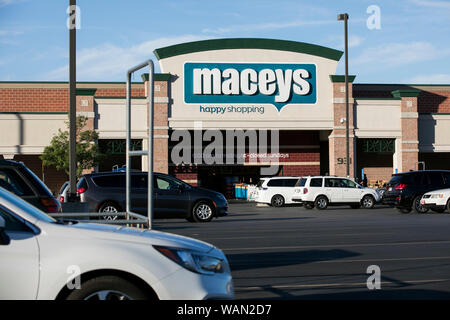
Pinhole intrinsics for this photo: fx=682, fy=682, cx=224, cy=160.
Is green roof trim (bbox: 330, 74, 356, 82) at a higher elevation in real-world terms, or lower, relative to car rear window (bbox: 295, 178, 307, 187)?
higher

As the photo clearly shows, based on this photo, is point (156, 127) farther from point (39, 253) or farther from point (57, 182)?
point (39, 253)

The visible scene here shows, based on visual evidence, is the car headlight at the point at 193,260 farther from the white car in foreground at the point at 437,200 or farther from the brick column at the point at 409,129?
the brick column at the point at 409,129

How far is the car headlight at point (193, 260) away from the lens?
5377 mm

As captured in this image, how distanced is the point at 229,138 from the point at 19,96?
14.6 meters

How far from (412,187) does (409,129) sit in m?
19.5

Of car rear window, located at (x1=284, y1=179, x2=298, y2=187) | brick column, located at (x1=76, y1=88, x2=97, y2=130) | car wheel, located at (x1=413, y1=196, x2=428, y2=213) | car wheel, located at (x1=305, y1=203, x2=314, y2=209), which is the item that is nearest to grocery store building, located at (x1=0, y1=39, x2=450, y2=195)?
brick column, located at (x1=76, y1=88, x2=97, y2=130)

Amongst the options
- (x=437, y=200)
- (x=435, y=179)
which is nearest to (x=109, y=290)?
(x=437, y=200)

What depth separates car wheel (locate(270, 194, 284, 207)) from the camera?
118ft

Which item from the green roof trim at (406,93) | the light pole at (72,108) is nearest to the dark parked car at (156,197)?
the light pole at (72,108)

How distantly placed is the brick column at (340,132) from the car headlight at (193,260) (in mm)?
40043

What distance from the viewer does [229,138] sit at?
47.0 meters

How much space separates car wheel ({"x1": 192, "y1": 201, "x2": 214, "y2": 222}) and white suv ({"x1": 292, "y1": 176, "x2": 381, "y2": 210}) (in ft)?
36.0

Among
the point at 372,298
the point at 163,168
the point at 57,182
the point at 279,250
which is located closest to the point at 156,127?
the point at 163,168

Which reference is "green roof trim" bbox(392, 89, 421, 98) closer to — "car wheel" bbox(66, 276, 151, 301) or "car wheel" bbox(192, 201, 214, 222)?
"car wheel" bbox(192, 201, 214, 222)
